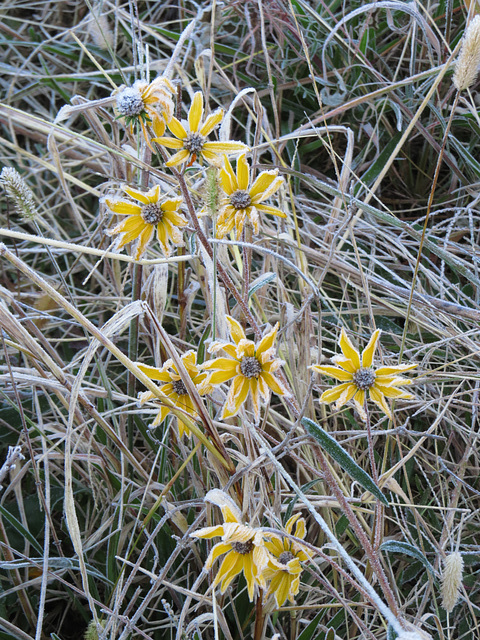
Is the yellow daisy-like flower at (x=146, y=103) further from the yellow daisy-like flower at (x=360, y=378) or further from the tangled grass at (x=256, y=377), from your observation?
the yellow daisy-like flower at (x=360, y=378)

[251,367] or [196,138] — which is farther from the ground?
[196,138]

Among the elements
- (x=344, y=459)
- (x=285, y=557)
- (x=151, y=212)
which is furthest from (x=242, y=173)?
(x=285, y=557)

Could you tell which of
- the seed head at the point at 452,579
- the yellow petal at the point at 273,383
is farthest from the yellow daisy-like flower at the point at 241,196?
the seed head at the point at 452,579

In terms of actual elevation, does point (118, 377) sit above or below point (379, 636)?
above

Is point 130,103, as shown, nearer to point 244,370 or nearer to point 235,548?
point 244,370

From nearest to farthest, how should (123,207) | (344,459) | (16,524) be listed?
(344,459), (123,207), (16,524)

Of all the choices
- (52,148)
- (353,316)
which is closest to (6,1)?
(52,148)

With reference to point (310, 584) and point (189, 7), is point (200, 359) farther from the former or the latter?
point (189, 7)
